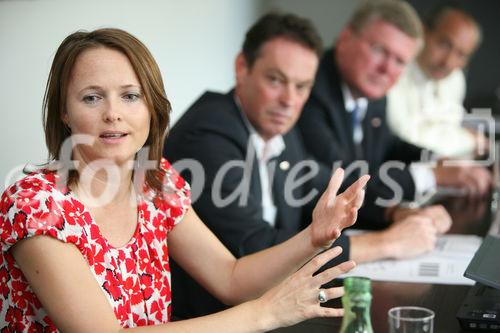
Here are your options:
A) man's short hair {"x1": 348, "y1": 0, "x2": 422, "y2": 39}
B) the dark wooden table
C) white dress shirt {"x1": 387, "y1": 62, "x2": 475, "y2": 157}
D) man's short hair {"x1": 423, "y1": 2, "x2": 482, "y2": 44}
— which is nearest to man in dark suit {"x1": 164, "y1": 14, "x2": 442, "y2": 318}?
the dark wooden table

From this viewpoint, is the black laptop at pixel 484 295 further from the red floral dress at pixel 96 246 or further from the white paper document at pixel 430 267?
the red floral dress at pixel 96 246

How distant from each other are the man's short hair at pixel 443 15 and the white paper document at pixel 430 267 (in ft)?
10.2

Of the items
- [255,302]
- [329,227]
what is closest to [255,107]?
[329,227]

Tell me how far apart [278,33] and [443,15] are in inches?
120

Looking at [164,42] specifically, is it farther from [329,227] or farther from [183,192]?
[329,227]

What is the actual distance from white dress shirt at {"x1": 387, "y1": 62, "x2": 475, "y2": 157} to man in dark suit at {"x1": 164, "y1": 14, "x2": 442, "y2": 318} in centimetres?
197

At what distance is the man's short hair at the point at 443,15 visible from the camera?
4957 mm

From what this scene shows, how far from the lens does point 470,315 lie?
1384mm

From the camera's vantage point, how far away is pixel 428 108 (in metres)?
4.92

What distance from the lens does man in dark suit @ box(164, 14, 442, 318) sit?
78.5 inches

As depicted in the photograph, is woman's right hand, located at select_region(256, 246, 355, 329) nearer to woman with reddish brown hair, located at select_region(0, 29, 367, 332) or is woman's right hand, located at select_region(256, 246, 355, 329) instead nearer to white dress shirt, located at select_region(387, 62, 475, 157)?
woman with reddish brown hair, located at select_region(0, 29, 367, 332)

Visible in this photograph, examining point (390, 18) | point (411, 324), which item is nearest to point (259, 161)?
point (411, 324)

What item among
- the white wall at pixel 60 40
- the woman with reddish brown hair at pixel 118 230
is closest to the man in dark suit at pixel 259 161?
the woman with reddish brown hair at pixel 118 230

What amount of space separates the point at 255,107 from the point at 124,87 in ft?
3.21
